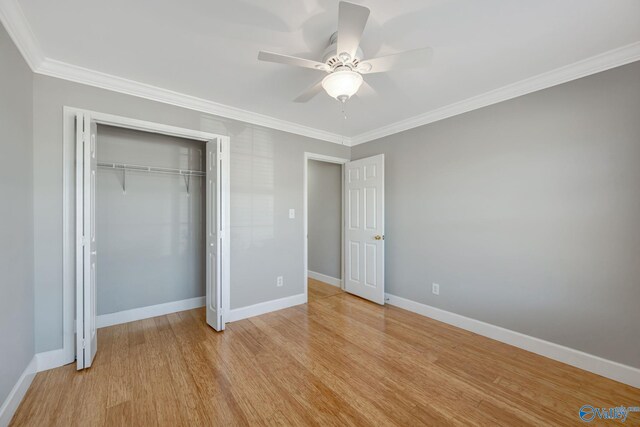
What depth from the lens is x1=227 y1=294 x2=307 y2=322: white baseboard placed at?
323cm

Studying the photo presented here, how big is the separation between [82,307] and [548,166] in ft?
13.9

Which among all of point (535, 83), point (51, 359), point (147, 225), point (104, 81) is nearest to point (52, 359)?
point (51, 359)

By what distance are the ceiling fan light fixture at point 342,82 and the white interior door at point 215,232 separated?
1618mm

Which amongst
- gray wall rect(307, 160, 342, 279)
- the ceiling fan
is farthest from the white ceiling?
gray wall rect(307, 160, 342, 279)

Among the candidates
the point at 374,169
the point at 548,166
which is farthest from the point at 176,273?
the point at 548,166

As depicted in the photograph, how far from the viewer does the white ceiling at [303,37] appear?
5.31 feet

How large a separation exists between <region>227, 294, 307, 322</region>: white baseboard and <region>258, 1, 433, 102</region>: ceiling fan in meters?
2.69

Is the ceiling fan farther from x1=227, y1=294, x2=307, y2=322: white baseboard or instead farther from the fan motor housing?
x1=227, y1=294, x2=307, y2=322: white baseboard

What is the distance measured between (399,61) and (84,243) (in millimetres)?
2767

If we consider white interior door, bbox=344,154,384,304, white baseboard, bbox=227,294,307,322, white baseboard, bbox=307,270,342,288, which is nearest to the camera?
white baseboard, bbox=227,294,307,322

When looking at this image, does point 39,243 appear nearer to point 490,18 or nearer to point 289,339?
point 289,339

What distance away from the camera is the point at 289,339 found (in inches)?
109

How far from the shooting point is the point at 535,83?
97.0 inches

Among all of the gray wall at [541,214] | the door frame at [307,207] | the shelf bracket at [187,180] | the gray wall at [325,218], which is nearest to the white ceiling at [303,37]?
the gray wall at [541,214]
